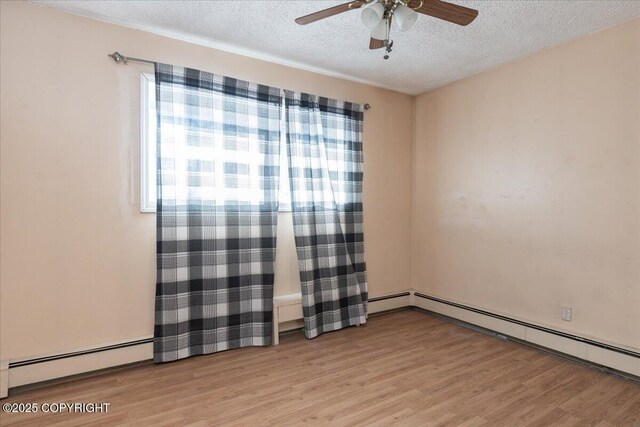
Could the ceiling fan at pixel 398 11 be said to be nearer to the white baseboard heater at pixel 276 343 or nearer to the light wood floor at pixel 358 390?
the light wood floor at pixel 358 390

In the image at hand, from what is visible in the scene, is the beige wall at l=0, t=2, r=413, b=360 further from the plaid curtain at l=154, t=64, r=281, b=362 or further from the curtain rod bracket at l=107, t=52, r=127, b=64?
the plaid curtain at l=154, t=64, r=281, b=362

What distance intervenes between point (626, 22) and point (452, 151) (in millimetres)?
1619

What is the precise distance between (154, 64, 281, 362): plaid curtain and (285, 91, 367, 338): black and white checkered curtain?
238 millimetres

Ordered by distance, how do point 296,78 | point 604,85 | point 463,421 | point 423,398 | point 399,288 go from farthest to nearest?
point 399,288 → point 296,78 → point 604,85 → point 423,398 → point 463,421

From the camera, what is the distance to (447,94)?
3809mm

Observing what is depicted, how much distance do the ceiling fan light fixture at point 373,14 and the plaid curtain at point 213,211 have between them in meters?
1.45

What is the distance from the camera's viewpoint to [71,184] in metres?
2.43

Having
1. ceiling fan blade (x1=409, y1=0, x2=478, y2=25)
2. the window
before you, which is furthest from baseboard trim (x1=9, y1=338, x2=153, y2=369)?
ceiling fan blade (x1=409, y1=0, x2=478, y2=25)

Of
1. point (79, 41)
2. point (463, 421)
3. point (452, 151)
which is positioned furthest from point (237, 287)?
point (452, 151)

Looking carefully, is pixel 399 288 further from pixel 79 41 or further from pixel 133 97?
pixel 79 41

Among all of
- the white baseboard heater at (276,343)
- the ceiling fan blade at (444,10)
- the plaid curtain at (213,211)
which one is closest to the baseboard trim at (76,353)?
the white baseboard heater at (276,343)

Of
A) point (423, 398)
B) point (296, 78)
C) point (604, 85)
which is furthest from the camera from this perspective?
point (296, 78)

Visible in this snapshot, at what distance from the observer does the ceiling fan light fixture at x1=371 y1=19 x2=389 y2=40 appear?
6.18ft

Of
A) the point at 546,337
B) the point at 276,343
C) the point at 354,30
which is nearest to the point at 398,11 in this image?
the point at 354,30
